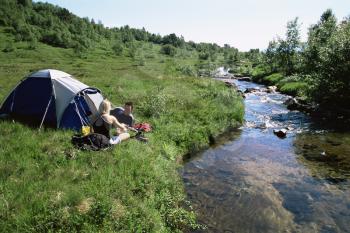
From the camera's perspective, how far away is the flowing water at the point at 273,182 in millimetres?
11883

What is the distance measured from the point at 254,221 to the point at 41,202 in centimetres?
723

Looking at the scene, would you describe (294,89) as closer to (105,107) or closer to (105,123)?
(105,107)

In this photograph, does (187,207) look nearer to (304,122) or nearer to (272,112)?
(304,122)

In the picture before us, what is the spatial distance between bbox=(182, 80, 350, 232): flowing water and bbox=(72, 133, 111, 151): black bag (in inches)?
163

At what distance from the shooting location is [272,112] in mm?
33000

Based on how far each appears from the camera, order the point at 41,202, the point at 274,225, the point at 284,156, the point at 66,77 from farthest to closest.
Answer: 1. the point at 284,156
2. the point at 66,77
3. the point at 274,225
4. the point at 41,202

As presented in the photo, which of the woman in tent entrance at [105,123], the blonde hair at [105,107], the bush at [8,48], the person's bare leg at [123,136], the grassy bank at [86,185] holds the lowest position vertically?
the bush at [8,48]

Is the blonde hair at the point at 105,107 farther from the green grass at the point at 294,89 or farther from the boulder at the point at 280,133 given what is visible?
the green grass at the point at 294,89

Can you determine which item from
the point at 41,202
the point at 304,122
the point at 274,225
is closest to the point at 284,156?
the point at 274,225

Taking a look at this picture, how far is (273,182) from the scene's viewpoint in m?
15.4

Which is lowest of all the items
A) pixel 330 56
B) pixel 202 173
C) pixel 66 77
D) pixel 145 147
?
pixel 202 173

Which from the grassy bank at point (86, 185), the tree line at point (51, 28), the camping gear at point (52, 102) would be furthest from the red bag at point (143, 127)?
the tree line at point (51, 28)

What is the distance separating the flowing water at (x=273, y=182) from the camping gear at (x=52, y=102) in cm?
595

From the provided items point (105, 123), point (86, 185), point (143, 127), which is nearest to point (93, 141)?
point (105, 123)
